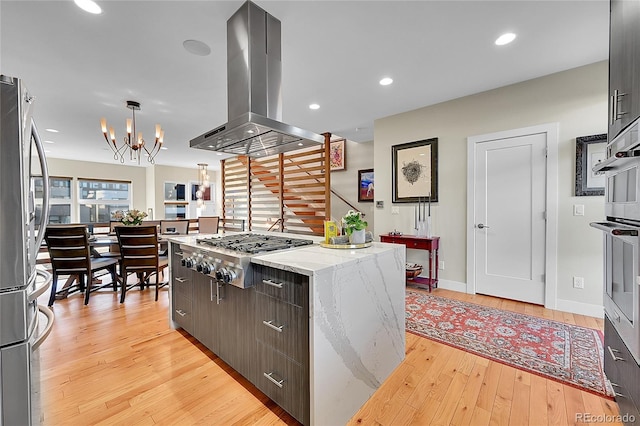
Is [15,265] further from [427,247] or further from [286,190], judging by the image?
[286,190]

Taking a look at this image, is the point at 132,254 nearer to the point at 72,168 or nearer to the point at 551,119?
the point at 551,119

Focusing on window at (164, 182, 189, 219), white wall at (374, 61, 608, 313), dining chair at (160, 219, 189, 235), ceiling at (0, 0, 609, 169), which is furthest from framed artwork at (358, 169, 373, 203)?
window at (164, 182, 189, 219)

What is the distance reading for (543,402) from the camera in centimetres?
163

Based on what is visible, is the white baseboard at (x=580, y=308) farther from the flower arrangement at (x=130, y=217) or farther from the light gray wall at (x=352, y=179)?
the flower arrangement at (x=130, y=217)

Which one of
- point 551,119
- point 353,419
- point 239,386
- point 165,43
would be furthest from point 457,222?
point 165,43

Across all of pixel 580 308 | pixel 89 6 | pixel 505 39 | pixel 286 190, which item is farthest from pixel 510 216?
pixel 89 6

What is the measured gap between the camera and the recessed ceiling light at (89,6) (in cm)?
187

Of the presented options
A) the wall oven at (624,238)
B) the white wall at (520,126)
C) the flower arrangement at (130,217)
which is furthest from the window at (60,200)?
the wall oven at (624,238)

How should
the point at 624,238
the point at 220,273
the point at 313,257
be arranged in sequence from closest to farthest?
the point at 624,238 → the point at 313,257 → the point at 220,273

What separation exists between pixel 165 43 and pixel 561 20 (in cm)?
324

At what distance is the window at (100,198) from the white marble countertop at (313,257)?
30.2 ft

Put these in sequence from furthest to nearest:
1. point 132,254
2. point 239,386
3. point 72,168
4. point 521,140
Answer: point 72,168
point 132,254
point 521,140
point 239,386

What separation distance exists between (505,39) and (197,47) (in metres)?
2.71

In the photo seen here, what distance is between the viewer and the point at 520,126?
318 centimetres
